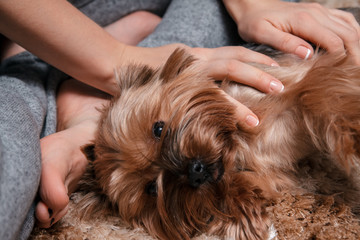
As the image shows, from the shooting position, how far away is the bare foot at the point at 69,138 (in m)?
1.40

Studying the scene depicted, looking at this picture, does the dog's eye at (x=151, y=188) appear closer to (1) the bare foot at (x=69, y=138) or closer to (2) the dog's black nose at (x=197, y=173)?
(2) the dog's black nose at (x=197, y=173)

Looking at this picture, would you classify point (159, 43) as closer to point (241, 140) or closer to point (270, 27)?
point (270, 27)

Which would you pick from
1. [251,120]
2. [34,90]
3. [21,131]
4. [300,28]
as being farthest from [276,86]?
[34,90]

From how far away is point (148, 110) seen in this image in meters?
1.65

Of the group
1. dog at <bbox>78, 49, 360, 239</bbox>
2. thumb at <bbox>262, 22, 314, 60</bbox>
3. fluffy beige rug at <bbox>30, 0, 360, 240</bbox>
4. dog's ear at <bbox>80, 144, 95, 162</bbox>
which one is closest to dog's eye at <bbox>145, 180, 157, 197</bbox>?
dog at <bbox>78, 49, 360, 239</bbox>

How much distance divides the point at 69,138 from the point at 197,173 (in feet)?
2.24

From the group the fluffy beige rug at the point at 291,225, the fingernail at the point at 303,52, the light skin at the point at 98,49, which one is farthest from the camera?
the fingernail at the point at 303,52

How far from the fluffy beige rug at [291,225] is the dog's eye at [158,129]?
0.43 metres

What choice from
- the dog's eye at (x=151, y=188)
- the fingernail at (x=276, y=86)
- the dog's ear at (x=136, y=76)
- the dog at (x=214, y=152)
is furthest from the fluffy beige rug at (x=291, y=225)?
the dog's ear at (x=136, y=76)

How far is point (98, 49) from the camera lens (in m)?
1.86

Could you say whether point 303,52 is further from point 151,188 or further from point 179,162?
point 151,188

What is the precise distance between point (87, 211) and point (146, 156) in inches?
14.7

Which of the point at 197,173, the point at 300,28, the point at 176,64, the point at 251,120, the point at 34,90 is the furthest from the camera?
the point at 34,90

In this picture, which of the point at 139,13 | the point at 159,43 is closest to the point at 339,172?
the point at 159,43
